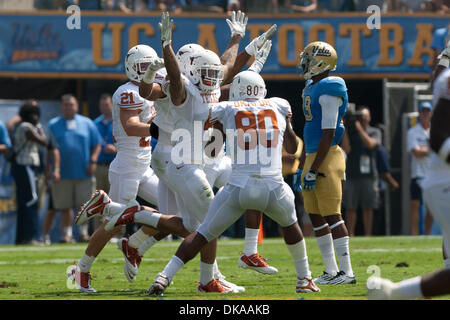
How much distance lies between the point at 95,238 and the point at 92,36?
26.9 feet

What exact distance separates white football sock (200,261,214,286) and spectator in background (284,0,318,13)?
31.4 feet

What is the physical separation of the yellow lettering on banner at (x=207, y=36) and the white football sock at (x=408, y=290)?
1058 centimetres

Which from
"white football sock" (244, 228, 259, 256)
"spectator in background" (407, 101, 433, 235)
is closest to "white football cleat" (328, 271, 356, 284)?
"white football sock" (244, 228, 259, 256)

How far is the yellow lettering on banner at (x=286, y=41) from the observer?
640 inches

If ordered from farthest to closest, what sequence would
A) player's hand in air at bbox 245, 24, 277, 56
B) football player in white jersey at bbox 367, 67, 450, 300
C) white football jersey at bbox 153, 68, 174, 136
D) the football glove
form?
player's hand in air at bbox 245, 24, 277, 56 < white football jersey at bbox 153, 68, 174, 136 < the football glove < football player in white jersey at bbox 367, 67, 450, 300

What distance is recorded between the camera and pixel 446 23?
53.6 ft

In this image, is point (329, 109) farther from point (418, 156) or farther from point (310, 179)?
point (418, 156)

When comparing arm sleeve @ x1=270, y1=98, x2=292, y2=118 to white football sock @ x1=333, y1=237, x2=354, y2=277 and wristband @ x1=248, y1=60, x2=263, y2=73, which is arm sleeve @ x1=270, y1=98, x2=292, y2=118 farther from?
white football sock @ x1=333, y1=237, x2=354, y2=277

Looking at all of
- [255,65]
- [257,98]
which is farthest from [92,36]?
[257,98]

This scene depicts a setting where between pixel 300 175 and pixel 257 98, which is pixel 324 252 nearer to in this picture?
pixel 300 175

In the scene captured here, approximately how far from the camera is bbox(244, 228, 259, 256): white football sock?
839cm

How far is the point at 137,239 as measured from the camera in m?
8.41

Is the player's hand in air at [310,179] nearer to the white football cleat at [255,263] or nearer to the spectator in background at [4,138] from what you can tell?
the white football cleat at [255,263]

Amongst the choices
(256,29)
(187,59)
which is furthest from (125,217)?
(256,29)
